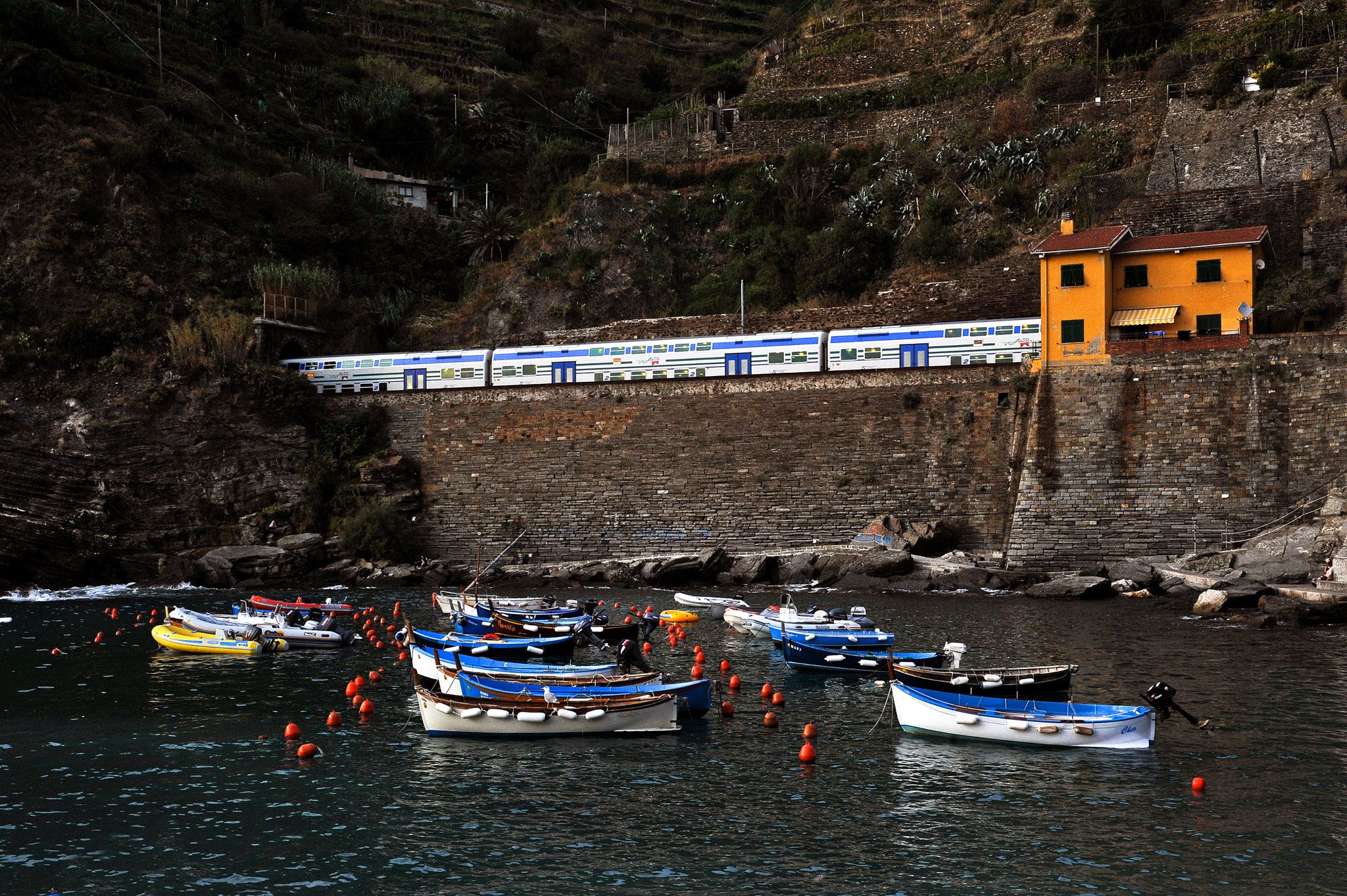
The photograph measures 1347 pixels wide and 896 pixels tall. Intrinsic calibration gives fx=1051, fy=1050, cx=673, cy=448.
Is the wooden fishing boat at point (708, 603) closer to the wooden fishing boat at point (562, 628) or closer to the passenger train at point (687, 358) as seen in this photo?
the wooden fishing boat at point (562, 628)

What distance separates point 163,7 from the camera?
256 ft

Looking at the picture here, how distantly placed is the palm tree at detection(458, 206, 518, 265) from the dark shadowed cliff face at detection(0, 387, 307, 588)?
20874 mm

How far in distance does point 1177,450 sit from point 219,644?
31.4m

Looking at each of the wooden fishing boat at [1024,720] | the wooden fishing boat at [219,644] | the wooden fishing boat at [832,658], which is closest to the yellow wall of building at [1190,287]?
the wooden fishing boat at [832,658]

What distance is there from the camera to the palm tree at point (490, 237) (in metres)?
65.1

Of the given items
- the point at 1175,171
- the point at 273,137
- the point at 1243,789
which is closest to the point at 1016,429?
the point at 1175,171

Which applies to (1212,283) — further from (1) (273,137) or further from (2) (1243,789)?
(1) (273,137)

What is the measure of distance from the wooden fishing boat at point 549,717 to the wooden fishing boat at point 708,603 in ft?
44.5

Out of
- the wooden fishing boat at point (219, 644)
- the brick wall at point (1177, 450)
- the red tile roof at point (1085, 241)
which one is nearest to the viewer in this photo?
the wooden fishing boat at point (219, 644)

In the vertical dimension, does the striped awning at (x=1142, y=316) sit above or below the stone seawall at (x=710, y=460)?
above

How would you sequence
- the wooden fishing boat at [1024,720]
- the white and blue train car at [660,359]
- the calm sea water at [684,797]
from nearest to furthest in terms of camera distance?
the calm sea water at [684,797], the wooden fishing boat at [1024,720], the white and blue train car at [660,359]

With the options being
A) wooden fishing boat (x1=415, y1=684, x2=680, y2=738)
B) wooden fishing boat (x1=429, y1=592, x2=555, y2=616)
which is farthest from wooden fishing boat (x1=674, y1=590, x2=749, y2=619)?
wooden fishing boat (x1=415, y1=684, x2=680, y2=738)

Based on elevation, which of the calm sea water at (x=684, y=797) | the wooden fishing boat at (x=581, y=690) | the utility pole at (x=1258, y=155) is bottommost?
the calm sea water at (x=684, y=797)

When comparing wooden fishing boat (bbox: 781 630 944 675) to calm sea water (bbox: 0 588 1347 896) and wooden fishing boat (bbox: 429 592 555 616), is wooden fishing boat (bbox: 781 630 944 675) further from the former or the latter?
wooden fishing boat (bbox: 429 592 555 616)
